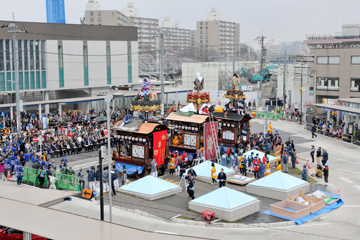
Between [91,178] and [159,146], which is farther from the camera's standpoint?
[159,146]

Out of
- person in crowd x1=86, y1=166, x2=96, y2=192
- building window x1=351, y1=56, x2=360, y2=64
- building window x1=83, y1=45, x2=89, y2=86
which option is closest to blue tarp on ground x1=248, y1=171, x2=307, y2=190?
person in crowd x1=86, y1=166, x2=96, y2=192

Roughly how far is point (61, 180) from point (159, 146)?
22.5 feet

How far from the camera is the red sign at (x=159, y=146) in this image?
28875 millimetres

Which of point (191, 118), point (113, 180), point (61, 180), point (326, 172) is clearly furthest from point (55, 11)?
point (326, 172)

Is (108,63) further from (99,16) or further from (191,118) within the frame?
(99,16)

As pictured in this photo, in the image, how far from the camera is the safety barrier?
2494 cm

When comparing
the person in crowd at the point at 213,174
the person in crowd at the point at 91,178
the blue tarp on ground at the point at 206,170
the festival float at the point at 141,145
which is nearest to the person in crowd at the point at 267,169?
the blue tarp on ground at the point at 206,170

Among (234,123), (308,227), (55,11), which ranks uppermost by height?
(55,11)

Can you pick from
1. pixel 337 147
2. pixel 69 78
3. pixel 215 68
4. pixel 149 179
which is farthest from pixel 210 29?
pixel 149 179

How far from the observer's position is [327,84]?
63.3 meters

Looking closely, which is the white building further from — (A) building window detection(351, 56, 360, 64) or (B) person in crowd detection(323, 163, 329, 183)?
(B) person in crowd detection(323, 163, 329, 183)

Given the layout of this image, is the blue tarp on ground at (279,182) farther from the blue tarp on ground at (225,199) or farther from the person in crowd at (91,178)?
the person in crowd at (91,178)

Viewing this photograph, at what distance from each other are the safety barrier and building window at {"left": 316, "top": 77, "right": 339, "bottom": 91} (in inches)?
1857

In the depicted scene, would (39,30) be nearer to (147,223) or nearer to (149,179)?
(149,179)
